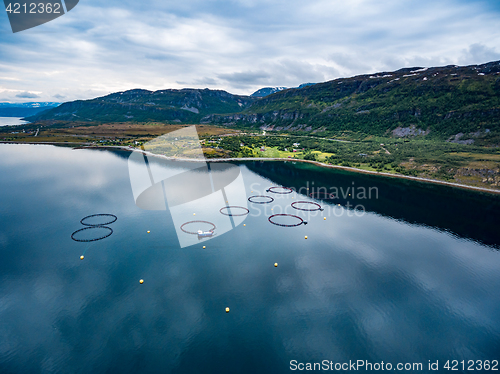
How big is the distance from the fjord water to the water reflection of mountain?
97cm

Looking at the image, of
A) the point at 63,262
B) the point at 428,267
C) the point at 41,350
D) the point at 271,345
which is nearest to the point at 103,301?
the point at 41,350

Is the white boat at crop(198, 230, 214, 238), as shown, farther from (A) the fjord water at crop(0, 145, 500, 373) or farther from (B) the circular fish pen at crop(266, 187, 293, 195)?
(B) the circular fish pen at crop(266, 187, 293, 195)

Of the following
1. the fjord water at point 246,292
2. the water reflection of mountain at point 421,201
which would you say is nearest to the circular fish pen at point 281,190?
the water reflection of mountain at point 421,201

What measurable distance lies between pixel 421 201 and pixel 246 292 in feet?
206

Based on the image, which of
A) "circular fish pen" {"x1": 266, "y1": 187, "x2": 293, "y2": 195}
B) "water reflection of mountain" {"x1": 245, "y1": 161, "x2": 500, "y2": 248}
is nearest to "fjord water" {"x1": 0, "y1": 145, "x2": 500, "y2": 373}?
"water reflection of mountain" {"x1": 245, "y1": 161, "x2": 500, "y2": 248}

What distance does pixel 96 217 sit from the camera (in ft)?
181

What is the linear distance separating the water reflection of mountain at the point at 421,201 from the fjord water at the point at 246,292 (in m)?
0.97

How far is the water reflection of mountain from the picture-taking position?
57188 millimetres

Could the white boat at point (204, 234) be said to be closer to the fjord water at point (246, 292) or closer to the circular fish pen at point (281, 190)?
the fjord water at point (246, 292)

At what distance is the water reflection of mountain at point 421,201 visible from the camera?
188 ft

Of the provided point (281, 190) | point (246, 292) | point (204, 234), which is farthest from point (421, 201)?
point (246, 292)

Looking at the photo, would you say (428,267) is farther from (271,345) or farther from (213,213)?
(213,213)

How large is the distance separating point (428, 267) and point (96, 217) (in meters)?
61.9

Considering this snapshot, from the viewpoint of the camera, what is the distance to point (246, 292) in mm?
33500
